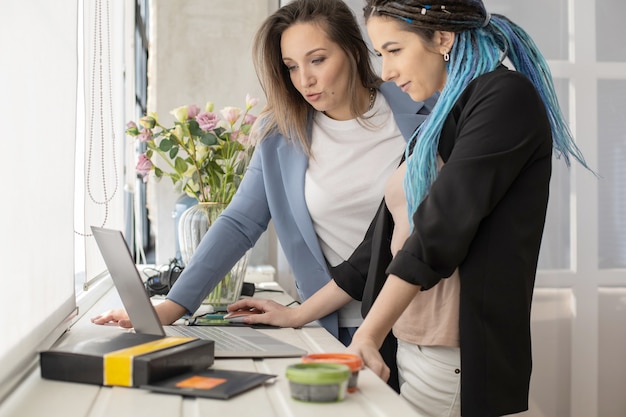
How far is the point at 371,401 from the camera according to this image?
98cm

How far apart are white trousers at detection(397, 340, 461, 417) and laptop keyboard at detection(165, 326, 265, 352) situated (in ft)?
0.91

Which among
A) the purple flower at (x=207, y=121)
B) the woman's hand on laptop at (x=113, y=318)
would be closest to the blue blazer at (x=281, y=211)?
the woman's hand on laptop at (x=113, y=318)

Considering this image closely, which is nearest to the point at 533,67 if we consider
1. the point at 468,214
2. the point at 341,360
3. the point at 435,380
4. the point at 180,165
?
the point at 468,214

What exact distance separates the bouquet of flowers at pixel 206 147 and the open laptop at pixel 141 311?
954 millimetres

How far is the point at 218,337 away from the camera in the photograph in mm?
1467

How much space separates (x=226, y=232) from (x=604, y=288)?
6.41 feet

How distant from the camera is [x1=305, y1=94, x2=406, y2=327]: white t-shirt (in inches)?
74.6

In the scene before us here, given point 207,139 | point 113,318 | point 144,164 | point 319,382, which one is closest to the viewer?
point 319,382

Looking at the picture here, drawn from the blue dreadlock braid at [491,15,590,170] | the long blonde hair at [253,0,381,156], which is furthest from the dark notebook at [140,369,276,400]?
the long blonde hair at [253,0,381,156]

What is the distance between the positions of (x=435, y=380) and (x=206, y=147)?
1.25m

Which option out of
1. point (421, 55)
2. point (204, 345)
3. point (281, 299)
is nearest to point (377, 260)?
point (421, 55)

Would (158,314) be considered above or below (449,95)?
below

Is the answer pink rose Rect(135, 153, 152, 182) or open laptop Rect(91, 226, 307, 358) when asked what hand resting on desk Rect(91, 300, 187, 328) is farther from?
pink rose Rect(135, 153, 152, 182)

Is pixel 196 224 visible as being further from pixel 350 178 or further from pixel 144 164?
pixel 350 178
